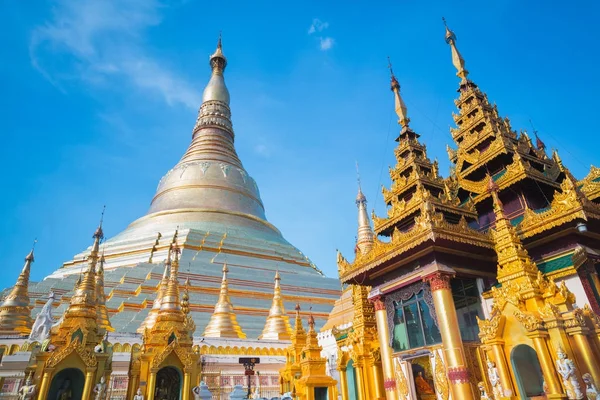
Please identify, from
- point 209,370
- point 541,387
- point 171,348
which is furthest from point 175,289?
point 541,387

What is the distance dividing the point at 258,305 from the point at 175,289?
35.8 ft

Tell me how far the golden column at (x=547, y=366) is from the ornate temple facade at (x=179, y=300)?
650cm

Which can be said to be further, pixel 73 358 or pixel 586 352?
pixel 73 358

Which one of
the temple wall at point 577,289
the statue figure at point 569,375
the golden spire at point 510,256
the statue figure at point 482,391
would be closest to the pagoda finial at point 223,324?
the statue figure at point 482,391

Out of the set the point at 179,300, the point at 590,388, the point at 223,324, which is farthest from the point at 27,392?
the point at 590,388

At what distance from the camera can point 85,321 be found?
10.7 m

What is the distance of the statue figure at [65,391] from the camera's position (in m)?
9.87

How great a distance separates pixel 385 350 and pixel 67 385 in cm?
805

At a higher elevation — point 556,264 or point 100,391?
point 556,264

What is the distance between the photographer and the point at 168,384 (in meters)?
11.3

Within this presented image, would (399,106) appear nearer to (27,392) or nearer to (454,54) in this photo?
(454,54)

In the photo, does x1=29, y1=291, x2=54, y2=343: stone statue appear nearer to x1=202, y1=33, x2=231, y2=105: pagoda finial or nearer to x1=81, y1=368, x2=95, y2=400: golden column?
x1=81, y1=368, x2=95, y2=400: golden column

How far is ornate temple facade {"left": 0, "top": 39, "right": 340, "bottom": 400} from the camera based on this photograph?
1059 centimetres

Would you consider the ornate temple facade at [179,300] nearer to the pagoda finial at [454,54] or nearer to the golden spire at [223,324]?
the golden spire at [223,324]
